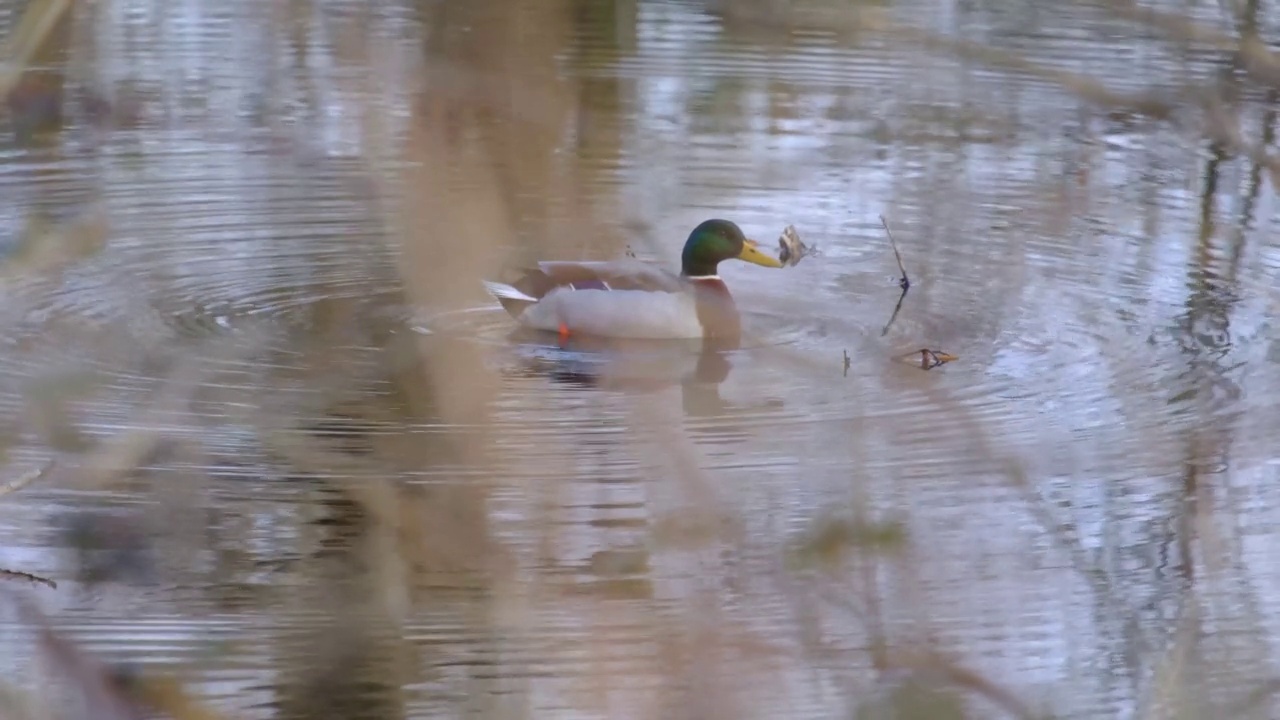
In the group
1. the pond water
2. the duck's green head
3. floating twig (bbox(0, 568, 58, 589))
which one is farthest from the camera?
the duck's green head

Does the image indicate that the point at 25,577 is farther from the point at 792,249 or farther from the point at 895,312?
the point at 792,249

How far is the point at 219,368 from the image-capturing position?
15.7 feet

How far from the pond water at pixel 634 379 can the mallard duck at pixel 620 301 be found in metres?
0.12

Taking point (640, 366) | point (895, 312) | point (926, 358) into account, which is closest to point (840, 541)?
point (926, 358)

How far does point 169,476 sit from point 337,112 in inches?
54.8

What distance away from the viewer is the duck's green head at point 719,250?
604cm

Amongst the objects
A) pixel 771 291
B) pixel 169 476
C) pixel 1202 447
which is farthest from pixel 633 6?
pixel 771 291

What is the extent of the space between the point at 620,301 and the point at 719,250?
0.55 m

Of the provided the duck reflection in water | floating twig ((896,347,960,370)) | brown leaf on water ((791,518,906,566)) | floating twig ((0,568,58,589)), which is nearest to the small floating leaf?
the duck reflection in water

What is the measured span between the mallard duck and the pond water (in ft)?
0.39

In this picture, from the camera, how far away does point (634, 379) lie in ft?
16.8

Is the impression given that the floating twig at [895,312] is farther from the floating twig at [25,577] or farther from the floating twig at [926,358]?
the floating twig at [25,577]

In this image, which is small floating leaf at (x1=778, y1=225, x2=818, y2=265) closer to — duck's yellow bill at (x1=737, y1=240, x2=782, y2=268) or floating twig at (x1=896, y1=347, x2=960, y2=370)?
duck's yellow bill at (x1=737, y1=240, x2=782, y2=268)

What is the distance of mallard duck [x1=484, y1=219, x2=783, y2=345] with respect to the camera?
557cm
